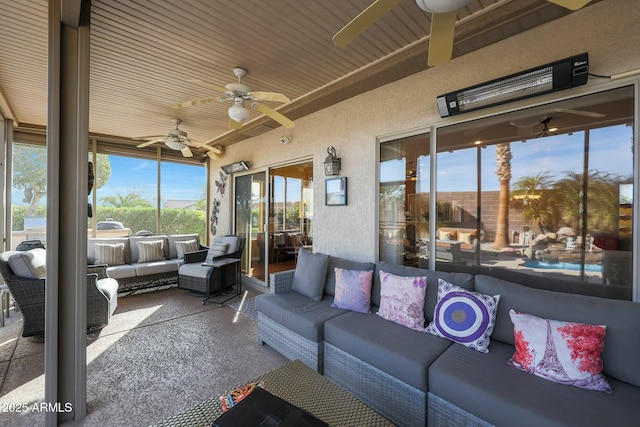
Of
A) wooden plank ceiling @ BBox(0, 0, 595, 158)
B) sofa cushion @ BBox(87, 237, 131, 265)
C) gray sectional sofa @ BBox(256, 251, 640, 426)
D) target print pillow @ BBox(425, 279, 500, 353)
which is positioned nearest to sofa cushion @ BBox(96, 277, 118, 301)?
sofa cushion @ BBox(87, 237, 131, 265)

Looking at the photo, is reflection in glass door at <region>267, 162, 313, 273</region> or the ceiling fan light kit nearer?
the ceiling fan light kit

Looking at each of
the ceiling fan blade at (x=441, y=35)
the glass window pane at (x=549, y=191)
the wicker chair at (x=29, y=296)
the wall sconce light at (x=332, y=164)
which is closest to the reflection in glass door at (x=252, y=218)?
the wall sconce light at (x=332, y=164)

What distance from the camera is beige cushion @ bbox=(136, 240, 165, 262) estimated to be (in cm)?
496

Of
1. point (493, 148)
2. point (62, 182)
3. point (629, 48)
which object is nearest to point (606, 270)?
point (493, 148)

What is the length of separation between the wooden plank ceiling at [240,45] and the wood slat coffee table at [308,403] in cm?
262

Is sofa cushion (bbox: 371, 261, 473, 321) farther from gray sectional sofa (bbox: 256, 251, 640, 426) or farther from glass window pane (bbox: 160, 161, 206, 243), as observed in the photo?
glass window pane (bbox: 160, 161, 206, 243)

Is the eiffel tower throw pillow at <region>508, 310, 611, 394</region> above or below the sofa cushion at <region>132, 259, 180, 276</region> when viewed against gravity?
above

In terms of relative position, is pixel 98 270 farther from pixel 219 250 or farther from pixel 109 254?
pixel 219 250

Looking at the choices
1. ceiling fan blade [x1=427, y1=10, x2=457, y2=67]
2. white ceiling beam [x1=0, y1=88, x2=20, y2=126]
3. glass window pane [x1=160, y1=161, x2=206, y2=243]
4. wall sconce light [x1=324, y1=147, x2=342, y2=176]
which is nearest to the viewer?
ceiling fan blade [x1=427, y1=10, x2=457, y2=67]

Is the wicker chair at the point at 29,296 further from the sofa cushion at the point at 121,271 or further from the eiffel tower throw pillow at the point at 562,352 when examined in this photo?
the eiffel tower throw pillow at the point at 562,352

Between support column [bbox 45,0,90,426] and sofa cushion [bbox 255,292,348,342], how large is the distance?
4.72ft

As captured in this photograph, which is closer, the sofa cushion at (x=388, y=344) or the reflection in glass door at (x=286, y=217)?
the sofa cushion at (x=388, y=344)

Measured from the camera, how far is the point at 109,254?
4.60 metres

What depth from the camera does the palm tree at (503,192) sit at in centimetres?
237
